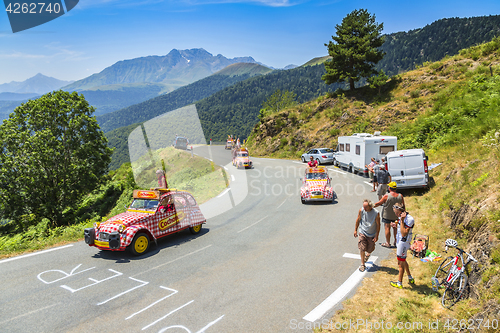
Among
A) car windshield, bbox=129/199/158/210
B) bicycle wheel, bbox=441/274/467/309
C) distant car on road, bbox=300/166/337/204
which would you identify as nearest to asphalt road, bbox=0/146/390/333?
car windshield, bbox=129/199/158/210

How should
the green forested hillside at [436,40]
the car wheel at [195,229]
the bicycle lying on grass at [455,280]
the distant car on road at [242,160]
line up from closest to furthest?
1. the bicycle lying on grass at [455,280]
2. the car wheel at [195,229]
3. the distant car on road at [242,160]
4. the green forested hillside at [436,40]

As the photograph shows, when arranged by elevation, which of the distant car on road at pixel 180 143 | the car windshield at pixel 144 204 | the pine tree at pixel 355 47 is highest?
the pine tree at pixel 355 47

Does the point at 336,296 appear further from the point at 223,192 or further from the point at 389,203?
the point at 223,192

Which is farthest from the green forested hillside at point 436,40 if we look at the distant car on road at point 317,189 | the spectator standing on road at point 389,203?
the spectator standing on road at point 389,203

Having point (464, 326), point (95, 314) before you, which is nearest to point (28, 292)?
point (95, 314)

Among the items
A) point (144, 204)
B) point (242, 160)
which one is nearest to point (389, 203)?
point (144, 204)

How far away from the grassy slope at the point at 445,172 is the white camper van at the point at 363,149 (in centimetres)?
290

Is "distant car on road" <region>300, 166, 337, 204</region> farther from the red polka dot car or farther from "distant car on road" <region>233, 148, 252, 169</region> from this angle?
"distant car on road" <region>233, 148, 252, 169</region>

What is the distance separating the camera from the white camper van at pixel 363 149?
65.0 feet

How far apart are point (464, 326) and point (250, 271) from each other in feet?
15.5

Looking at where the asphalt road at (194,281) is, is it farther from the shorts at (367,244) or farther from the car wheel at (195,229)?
the shorts at (367,244)

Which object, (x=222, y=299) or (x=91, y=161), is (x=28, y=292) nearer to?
(x=222, y=299)

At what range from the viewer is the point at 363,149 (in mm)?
20391

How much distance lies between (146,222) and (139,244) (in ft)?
2.46
